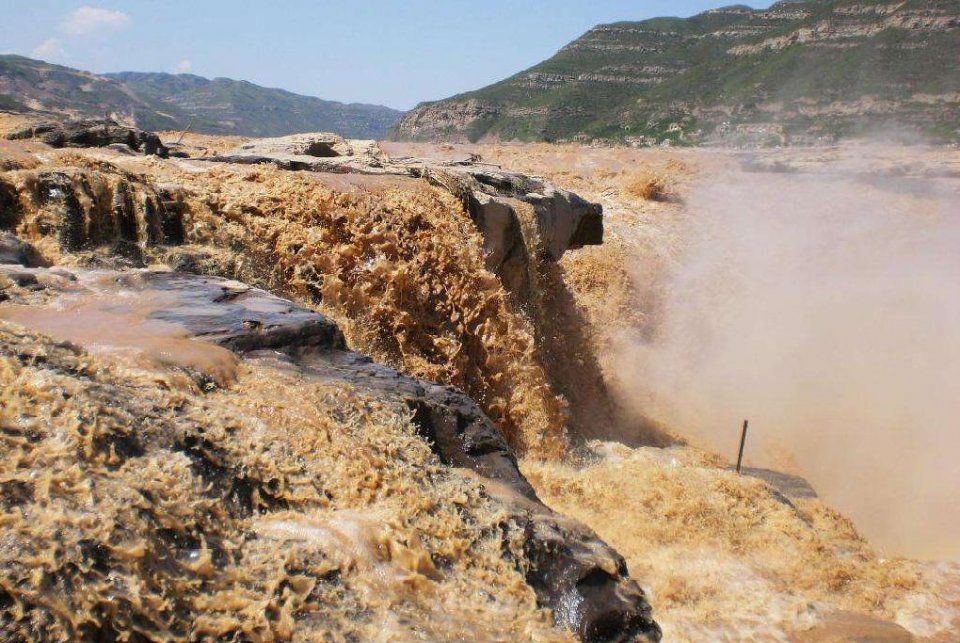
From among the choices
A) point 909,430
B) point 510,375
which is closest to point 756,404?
point 909,430

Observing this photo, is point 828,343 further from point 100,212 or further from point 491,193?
point 100,212

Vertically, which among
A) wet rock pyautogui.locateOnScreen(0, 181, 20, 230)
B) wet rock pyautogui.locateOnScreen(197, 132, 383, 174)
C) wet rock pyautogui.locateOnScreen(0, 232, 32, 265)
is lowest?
wet rock pyautogui.locateOnScreen(0, 232, 32, 265)

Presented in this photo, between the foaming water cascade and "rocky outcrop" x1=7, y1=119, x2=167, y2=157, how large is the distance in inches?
252

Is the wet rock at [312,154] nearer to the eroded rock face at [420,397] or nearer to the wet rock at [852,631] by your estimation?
the eroded rock face at [420,397]

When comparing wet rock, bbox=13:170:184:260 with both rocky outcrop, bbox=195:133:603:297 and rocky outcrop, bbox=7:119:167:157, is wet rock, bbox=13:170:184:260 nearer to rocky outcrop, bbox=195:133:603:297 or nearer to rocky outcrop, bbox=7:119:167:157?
rocky outcrop, bbox=195:133:603:297

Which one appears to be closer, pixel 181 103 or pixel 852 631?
pixel 852 631

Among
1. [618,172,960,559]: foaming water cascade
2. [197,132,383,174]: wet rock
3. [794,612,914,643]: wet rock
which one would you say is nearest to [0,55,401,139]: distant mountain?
[618,172,960,559]: foaming water cascade

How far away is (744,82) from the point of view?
44.0 metres

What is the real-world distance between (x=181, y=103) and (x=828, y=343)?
106m

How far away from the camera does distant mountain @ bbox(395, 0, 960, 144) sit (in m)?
36.4

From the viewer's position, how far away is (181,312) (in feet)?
11.8

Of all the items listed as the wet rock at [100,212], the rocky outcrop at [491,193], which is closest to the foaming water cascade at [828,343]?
the rocky outcrop at [491,193]

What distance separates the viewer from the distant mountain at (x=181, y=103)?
59.9 meters

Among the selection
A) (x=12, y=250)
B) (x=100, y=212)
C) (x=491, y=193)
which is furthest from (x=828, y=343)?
(x=12, y=250)
